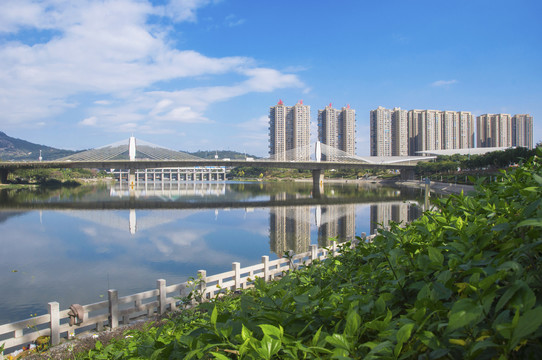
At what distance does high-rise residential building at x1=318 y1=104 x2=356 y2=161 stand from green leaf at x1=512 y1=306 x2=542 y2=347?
109426 millimetres

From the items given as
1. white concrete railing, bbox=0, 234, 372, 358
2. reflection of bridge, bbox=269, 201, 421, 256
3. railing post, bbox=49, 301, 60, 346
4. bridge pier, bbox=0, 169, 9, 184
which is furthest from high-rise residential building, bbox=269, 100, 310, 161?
railing post, bbox=49, 301, 60, 346

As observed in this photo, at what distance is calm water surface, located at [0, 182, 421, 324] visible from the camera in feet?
35.2

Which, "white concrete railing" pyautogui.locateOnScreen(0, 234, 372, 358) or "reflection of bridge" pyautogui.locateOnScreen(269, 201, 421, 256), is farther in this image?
"reflection of bridge" pyautogui.locateOnScreen(269, 201, 421, 256)

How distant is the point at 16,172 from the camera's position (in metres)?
66.4

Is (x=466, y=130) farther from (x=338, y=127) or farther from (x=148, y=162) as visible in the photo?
(x=148, y=162)

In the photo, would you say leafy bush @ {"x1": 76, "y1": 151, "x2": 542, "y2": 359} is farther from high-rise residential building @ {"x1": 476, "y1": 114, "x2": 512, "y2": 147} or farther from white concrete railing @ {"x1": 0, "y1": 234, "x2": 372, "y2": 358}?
high-rise residential building @ {"x1": 476, "y1": 114, "x2": 512, "y2": 147}

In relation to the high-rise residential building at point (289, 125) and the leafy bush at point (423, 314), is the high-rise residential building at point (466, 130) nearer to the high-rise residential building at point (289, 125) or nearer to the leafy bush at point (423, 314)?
the high-rise residential building at point (289, 125)

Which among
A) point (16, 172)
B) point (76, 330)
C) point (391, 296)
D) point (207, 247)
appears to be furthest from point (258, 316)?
point (16, 172)

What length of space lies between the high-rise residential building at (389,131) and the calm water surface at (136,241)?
255 feet

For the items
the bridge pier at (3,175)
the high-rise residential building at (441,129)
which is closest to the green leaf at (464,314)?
the bridge pier at (3,175)

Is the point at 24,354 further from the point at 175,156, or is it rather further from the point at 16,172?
the point at 16,172

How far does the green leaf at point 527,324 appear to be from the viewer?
652 millimetres

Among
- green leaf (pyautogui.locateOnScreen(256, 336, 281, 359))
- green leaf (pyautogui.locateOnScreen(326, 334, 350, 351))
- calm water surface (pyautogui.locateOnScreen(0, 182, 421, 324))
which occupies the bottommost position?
calm water surface (pyautogui.locateOnScreen(0, 182, 421, 324))

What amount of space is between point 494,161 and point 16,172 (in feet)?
256
